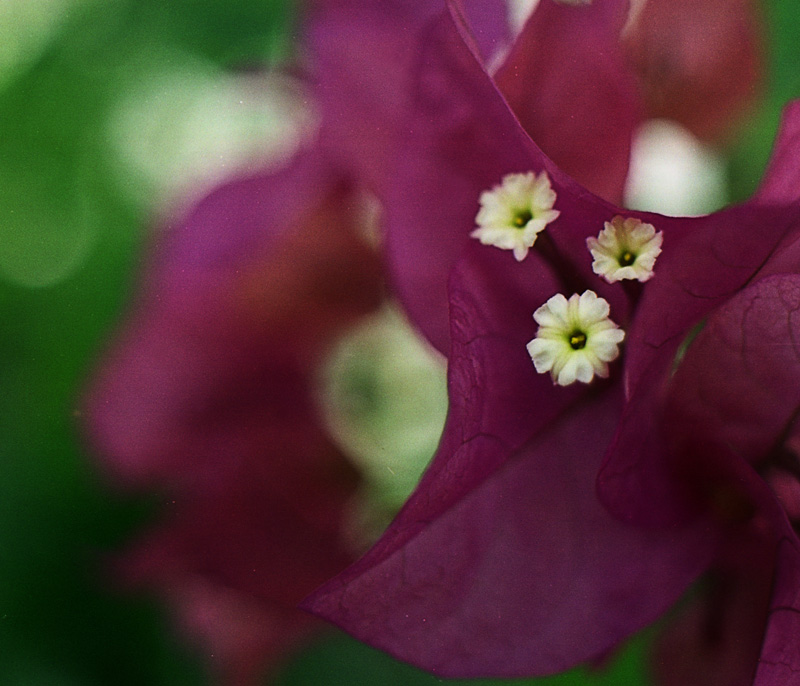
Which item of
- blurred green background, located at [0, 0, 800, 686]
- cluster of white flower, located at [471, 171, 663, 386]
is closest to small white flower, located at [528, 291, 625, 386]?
cluster of white flower, located at [471, 171, 663, 386]

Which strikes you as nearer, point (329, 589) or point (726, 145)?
point (329, 589)

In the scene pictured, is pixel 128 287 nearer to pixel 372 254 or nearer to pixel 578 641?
pixel 372 254

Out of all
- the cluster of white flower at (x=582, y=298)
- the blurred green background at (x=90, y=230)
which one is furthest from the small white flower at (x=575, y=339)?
the blurred green background at (x=90, y=230)

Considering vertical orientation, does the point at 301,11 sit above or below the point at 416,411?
above

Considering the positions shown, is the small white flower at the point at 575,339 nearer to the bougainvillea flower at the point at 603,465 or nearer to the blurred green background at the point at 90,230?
the bougainvillea flower at the point at 603,465

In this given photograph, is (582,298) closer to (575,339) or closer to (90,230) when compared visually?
(575,339)

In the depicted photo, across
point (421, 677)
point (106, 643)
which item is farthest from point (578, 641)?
point (106, 643)

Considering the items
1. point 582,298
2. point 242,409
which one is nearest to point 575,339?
point 582,298
